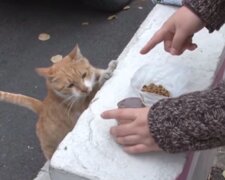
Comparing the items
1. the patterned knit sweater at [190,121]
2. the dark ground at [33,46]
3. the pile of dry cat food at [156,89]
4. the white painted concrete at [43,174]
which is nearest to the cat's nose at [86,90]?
the white painted concrete at [43,174]

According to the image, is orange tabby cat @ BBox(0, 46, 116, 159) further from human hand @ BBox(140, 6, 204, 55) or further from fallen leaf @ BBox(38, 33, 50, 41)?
fallen leaf @ BBox(38, 33, 50, 41)

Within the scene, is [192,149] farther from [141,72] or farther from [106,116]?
[141,72]

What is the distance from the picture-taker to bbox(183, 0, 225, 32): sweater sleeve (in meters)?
1.58

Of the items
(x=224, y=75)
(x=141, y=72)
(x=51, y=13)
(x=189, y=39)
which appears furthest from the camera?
(x=51, y=13)

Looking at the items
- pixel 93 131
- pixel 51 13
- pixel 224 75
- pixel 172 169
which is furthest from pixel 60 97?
pixel 51 13

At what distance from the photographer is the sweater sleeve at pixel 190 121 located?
1.36 metres

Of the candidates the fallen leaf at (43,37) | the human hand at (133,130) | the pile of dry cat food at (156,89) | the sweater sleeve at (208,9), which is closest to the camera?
the human hand at (133,130)

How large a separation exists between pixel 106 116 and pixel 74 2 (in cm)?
318

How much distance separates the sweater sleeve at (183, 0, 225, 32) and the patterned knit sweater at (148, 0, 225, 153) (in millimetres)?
285

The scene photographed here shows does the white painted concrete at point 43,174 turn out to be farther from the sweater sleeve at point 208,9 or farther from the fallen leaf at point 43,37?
the fallen leaf at point 43,37

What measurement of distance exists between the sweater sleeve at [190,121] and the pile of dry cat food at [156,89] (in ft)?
0.81

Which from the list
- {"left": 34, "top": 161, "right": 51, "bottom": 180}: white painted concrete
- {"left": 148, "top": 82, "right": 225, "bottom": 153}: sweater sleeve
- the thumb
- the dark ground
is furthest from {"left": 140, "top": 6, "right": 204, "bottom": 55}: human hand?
the dark ground

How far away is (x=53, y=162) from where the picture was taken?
5.14ft

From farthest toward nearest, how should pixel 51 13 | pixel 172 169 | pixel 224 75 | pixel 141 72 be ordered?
pixel 51 13 → pixel 224 75 → pixel 141 72 → pixel 172 169
